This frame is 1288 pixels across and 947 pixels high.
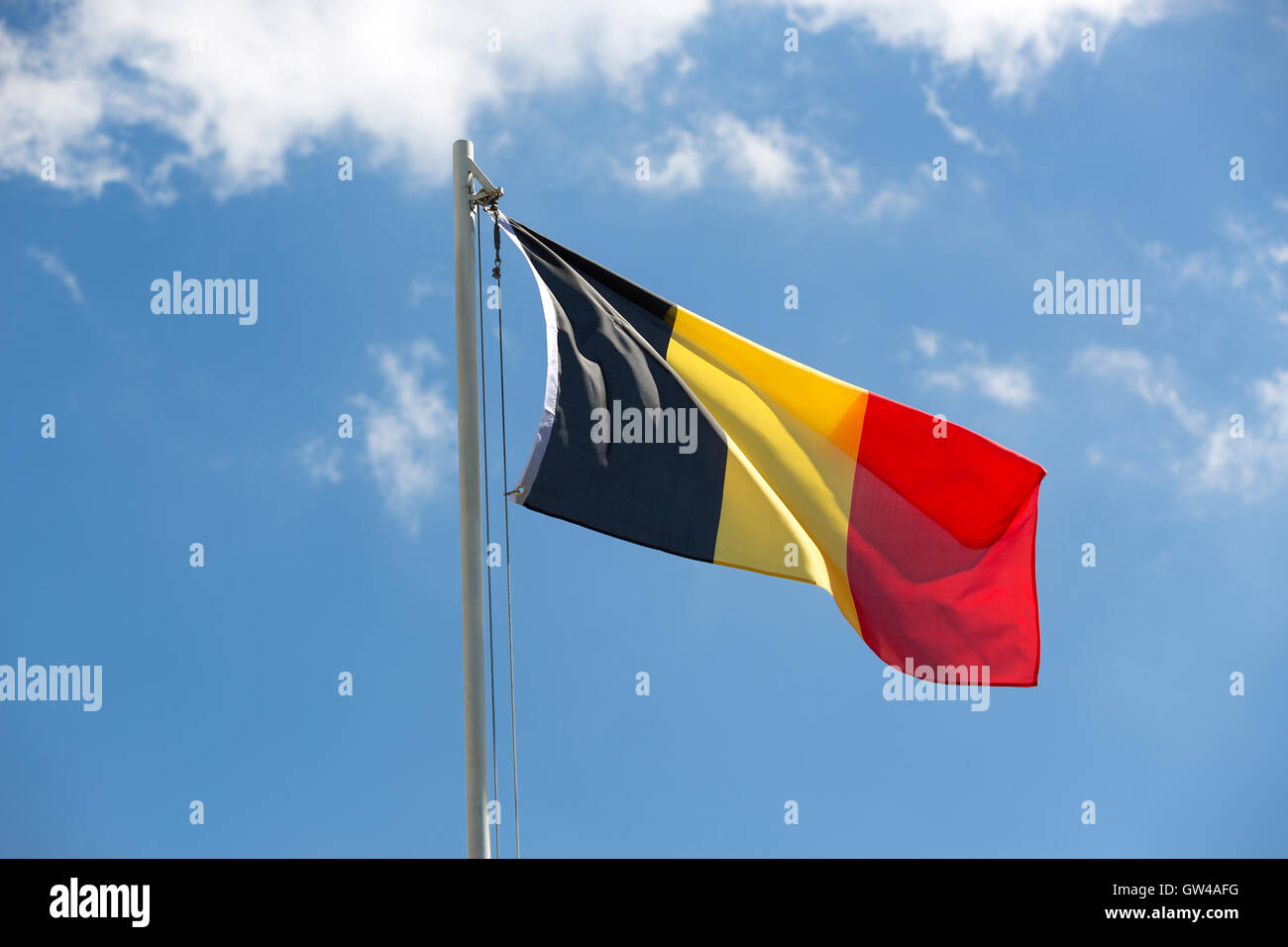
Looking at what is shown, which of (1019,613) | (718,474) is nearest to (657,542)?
(718,474)
